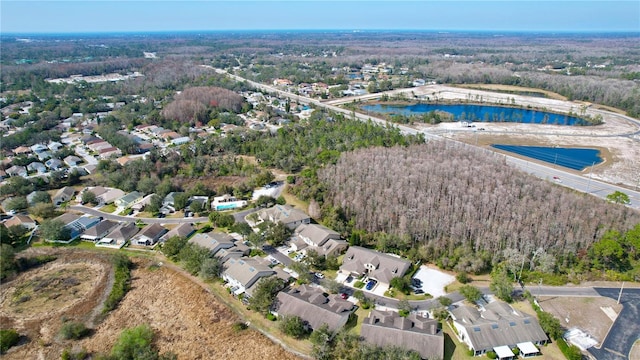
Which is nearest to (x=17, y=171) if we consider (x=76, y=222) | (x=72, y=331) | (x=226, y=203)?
(x=76, y=222)

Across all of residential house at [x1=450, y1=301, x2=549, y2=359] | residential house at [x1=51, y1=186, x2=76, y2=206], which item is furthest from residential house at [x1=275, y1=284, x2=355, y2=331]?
residential house at [x1=51, y1=186, x2=76, y2=206]

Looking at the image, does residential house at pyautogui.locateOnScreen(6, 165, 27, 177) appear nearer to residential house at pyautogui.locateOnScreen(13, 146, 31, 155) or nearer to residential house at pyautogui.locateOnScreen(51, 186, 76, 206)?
residential house at pyautogui.locateOnScreen(13, 146, 31, 155)

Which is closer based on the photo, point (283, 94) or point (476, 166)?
point (476, 166)

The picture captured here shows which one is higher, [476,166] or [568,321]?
[476,166]

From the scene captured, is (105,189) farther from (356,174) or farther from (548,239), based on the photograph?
(548,239)

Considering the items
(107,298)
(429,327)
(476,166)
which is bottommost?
(107,298)

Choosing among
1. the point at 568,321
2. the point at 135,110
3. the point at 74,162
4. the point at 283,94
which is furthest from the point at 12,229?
the point at 283,94
